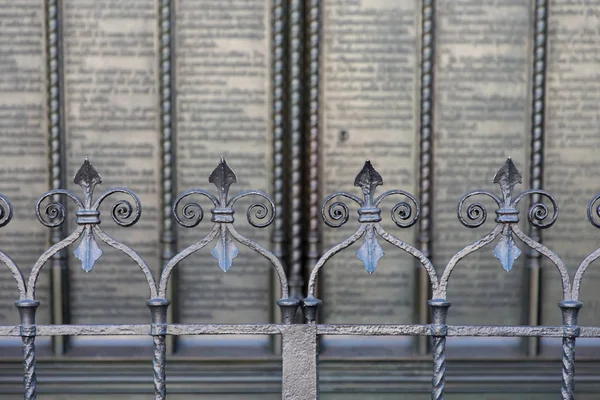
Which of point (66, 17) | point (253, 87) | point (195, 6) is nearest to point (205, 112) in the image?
point (253, 87)

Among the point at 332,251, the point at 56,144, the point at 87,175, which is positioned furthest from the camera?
the point at 56,144

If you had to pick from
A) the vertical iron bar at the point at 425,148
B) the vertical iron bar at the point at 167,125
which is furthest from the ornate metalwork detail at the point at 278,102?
the vertical iron bar at the point at 425,148

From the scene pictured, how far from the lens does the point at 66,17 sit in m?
3.83

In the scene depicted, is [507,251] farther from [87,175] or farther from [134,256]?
[87,175]

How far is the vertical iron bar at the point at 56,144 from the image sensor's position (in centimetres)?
376

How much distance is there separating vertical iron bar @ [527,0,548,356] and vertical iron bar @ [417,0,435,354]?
23.2 inches

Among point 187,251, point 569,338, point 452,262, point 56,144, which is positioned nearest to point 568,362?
point 569,338

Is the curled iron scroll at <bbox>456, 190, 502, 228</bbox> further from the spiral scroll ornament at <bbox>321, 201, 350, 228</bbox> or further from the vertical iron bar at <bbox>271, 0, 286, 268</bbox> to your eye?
the vertical iron bar at <bbox>271, 0, 286, 268</bbox>

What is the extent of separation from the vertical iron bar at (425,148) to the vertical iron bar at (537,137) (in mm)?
590

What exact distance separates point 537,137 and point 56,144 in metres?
2.80

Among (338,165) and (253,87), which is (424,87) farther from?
(253,87)

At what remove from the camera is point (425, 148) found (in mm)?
3844

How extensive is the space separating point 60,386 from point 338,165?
2.07 metres

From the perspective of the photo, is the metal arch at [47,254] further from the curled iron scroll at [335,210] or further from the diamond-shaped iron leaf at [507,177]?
the diamond-shaped iron leaf at [507,177]
